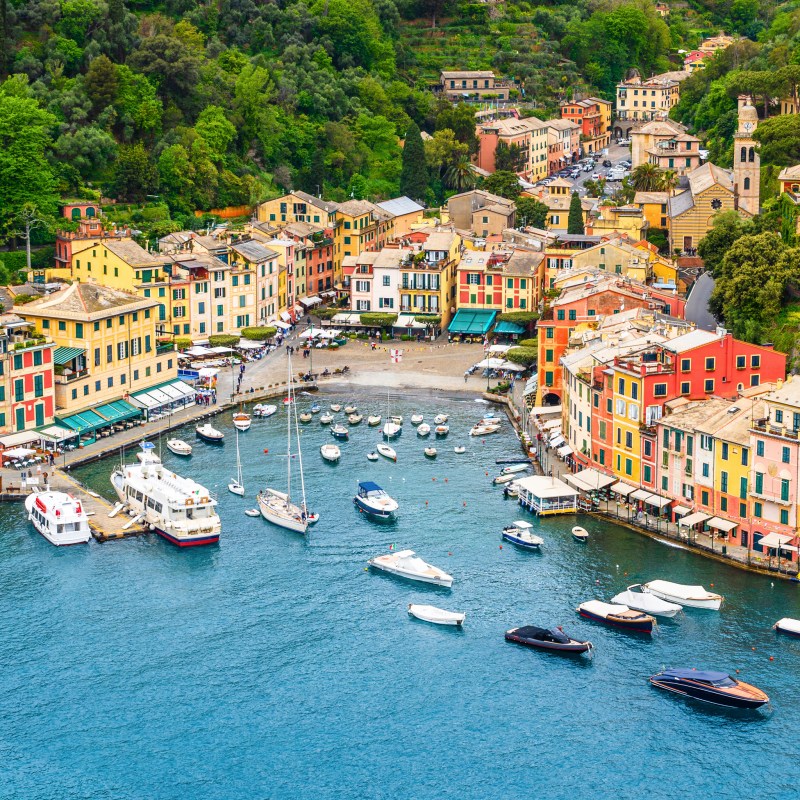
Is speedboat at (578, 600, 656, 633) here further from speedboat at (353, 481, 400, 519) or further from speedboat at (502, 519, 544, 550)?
speedboat at (353, 481, 400, 519)

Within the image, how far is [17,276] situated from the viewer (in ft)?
389

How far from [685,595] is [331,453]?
28994 millimetres

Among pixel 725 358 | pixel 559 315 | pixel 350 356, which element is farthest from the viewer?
pixel 350 356

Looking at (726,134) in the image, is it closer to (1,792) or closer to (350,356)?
(350,356)

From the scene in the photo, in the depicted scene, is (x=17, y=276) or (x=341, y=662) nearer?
(x=341, y=662)

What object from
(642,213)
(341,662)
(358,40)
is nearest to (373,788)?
(341,662)

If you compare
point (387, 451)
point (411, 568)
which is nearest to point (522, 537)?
point (411, 568)

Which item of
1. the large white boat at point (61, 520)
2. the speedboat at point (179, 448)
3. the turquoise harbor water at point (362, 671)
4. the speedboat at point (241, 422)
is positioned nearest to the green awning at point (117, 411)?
the speedboat at point (179, 448)

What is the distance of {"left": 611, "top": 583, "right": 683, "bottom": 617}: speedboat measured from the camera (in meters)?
70.9

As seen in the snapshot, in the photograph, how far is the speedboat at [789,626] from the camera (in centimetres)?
6856

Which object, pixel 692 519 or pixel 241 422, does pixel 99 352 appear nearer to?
pixel 241 422

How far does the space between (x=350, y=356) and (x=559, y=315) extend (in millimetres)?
21053

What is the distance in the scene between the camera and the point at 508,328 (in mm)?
118688

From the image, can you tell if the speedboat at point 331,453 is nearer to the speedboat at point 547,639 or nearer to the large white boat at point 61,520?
the large white boat at point 61,520
